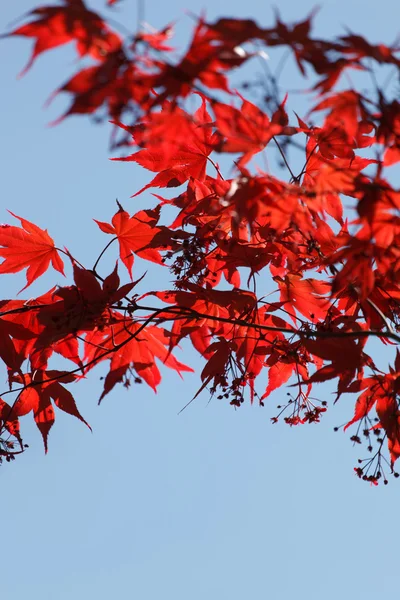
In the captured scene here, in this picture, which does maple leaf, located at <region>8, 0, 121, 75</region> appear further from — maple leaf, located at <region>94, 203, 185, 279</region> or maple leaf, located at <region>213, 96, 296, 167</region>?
maple leaf, located at <region>94, 203, 185, 279</region>

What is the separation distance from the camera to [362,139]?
250 centimetres

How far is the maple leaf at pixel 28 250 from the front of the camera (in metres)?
2.63

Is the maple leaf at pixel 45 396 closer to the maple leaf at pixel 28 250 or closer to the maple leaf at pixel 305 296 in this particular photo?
the maple leaf at pixel 28 250

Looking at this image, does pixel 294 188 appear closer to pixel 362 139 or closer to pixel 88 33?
pixel 88 33

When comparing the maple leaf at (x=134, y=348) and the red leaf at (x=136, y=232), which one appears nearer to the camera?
the maple leaf at (x=134, y=348)

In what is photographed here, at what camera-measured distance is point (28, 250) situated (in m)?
2.66

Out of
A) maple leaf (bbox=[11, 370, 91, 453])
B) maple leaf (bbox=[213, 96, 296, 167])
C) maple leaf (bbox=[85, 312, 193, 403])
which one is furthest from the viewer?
maple leaf (bbox=[11, 370, 91, 453])

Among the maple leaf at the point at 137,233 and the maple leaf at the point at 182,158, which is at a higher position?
the maple leaf at the point at 182,158

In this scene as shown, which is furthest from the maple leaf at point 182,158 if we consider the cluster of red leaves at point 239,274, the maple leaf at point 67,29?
the maple leaf at point 67,29

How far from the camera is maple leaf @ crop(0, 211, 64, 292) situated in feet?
8.62

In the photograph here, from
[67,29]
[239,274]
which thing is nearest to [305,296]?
[239,274]

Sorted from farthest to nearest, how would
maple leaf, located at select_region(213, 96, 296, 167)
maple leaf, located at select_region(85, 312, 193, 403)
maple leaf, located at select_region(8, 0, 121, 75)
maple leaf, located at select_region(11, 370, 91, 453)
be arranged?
maple leaf, located at select_region(11, 370, 91, 453) < maple leaf, located at select_region(85, 312, 193, 403) < maple leaf, located at select_region(213, 96, 296, 167) < maple leaf, located at select_region(8, 0, 121, 75)

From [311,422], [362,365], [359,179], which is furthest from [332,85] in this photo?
[311,422]

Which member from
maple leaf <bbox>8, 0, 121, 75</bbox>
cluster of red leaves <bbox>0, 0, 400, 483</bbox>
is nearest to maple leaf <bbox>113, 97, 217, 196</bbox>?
cluster of red leaves <bbox>0, 0, 400, 483</bbox>
